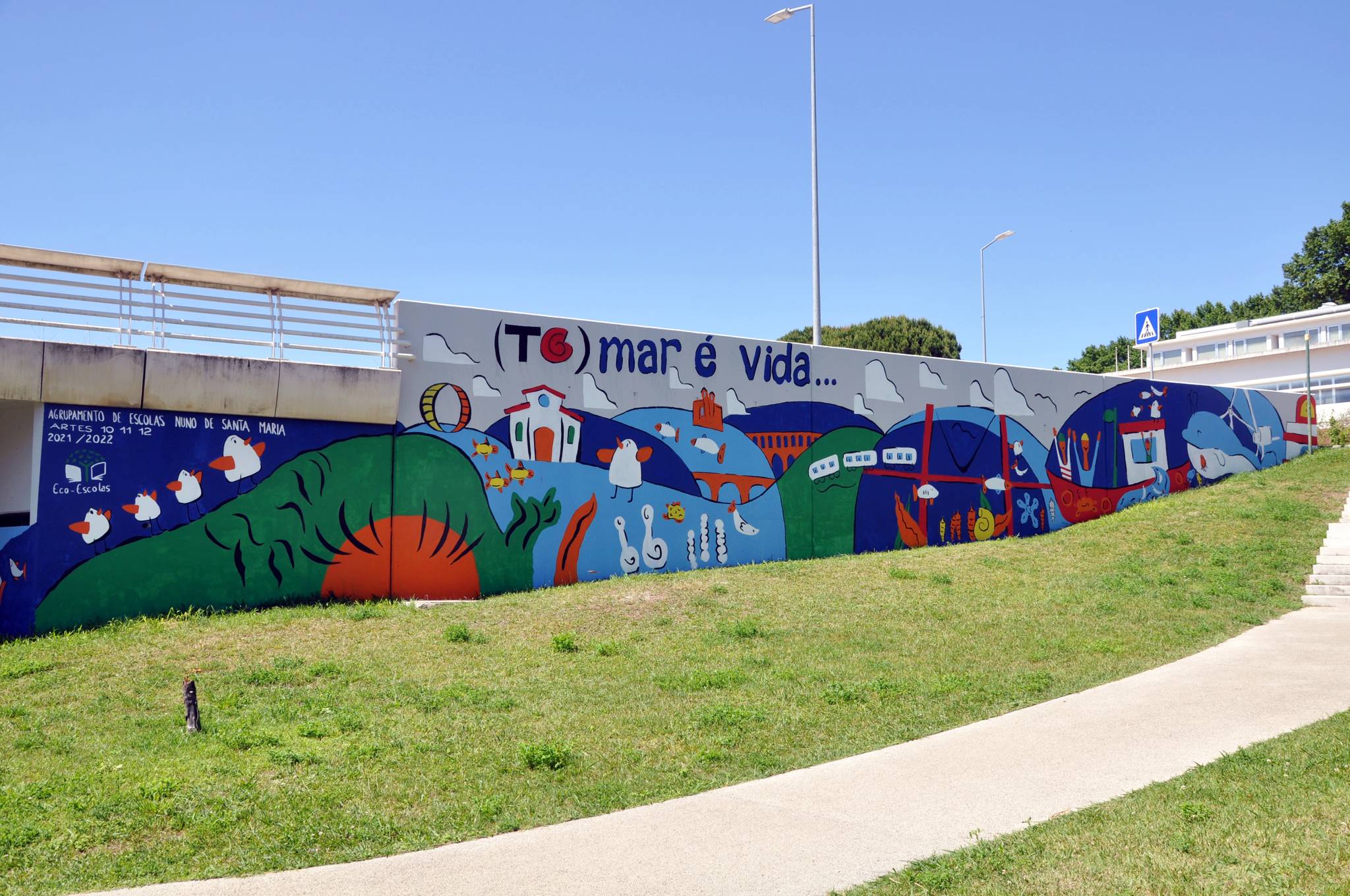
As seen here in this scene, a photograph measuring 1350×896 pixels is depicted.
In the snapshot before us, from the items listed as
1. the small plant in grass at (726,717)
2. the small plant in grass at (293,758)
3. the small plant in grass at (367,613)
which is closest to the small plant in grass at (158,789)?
the small plant in grass at (293,758)

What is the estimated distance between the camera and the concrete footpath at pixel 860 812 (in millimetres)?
5863

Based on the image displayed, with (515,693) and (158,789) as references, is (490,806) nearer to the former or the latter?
(158,789)

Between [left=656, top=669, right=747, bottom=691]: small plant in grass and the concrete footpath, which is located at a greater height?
[left=656, top=669, right=747, bottom=691]: small plant in grass

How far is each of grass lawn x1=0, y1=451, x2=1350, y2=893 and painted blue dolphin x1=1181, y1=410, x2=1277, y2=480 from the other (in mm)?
9277

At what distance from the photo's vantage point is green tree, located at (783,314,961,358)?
189 feet

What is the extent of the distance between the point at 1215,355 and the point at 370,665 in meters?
63.0

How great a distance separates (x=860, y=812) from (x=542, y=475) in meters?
10.5

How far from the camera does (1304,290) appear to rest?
2657 inches

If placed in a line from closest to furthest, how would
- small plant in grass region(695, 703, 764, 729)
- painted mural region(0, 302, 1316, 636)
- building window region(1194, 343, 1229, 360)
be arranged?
small plant in grass region(695, 703, 764, 729) < painted mural region(0, 302, 1316, 636) < building window region(1194, 343, 1229, 360)

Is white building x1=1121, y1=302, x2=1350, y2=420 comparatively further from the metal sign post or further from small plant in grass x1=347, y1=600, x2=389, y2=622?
small plant in grass x1=347, y1=600, x2=389, y2=622

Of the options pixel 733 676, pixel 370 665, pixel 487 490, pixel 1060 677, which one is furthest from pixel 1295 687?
pixel 487 490

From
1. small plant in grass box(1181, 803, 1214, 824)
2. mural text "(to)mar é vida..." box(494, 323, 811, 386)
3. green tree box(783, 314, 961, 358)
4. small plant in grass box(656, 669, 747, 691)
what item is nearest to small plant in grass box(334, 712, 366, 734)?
small plant in grass box(656, 669, 747, 691)

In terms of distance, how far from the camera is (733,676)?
10977 millimetres

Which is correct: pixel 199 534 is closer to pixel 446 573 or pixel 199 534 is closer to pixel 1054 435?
pixel 446 573
